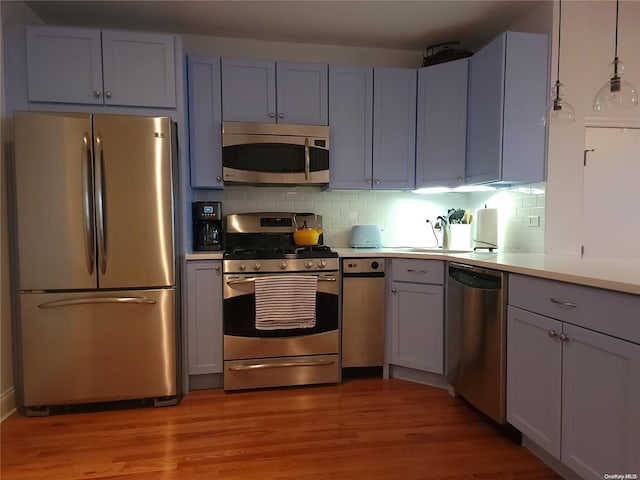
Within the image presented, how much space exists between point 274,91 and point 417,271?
5.55 feet

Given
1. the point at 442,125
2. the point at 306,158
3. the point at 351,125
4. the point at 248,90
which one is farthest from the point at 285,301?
the point at 442,125

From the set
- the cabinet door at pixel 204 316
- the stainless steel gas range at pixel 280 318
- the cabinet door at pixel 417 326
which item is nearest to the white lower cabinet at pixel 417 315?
the cabinet door at pixel 417 326

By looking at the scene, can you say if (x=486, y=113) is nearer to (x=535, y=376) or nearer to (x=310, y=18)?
(x=310, y=18)

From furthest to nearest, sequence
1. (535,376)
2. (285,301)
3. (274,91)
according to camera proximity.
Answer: (274,91) < (285,301) < (535,376)

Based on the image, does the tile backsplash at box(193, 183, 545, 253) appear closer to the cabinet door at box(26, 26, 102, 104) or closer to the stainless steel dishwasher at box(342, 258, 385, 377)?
the stainless steel dishwasher at box(342, 258, 385, 377)

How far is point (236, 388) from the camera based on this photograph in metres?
2.60

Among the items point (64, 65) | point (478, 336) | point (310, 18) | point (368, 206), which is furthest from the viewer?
point (368, 206)

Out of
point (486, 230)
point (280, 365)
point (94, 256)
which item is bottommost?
point (280, 365)

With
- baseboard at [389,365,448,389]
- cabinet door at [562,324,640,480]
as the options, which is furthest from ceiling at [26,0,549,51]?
baseboard at [389,365,448,389]

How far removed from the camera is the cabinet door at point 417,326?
2598mm

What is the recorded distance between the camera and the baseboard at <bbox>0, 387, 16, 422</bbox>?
2232 millimetres

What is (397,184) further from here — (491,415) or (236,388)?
(236,388)

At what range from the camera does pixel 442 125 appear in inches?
115

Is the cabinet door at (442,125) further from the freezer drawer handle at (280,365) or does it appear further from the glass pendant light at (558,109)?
the freezer drawer handle at (280,365)
